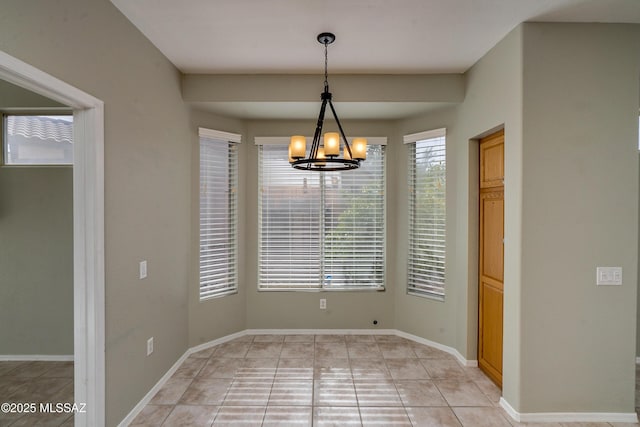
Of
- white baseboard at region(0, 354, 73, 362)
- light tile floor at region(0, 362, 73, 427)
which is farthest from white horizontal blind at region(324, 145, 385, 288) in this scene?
white baseboard at region(0, 354, 73, 362)

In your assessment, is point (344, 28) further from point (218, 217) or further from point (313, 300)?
point (313, 300)

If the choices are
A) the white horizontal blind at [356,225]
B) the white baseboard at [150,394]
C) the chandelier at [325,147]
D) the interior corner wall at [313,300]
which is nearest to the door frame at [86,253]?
the white baseboard at [150,394]

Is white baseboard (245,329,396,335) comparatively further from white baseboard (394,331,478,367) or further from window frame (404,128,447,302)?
window frame (404,128,447,302)

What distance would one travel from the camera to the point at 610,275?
2.33 meters

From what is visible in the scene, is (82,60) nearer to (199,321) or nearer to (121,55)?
(121,55)

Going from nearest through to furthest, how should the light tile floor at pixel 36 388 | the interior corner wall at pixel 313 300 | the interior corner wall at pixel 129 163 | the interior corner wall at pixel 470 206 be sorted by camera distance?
the interior corner wall at pixel 129 163 < the light tile floor at pixel 36 388 < the interior corner wall at pixel 470 206 < the interior corner wall at pixel 313 300

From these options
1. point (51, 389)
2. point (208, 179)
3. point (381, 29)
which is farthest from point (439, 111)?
point (51, 389)

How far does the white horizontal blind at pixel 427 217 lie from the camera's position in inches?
140

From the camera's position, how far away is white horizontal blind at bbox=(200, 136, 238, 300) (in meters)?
3.58

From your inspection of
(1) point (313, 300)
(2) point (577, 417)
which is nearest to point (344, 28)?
(1) point (313, 300)

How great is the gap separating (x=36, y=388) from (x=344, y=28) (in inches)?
152

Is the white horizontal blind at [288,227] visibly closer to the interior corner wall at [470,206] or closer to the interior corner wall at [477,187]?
the interior corner wall at [470,206]

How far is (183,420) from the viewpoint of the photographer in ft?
7.77

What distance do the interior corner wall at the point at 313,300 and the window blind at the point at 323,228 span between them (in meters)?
0.09
